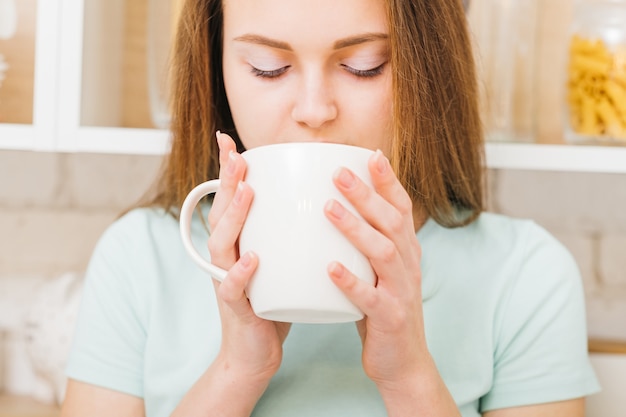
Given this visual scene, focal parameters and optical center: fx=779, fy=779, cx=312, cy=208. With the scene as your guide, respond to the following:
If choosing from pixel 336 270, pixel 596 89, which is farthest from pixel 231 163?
pixel 596 89

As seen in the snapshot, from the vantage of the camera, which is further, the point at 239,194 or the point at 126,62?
the point at 126,62

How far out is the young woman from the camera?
0.70 metres

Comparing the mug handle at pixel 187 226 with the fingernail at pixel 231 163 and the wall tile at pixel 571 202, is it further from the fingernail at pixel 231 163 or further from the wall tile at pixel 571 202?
the wall tile at pixel 571 202

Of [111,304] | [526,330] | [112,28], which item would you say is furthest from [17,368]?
[526,330]

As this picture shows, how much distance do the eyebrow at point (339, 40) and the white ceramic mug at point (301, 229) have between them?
17 cm

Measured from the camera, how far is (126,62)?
1.07 m

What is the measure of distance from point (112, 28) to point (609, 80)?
622 millimetres

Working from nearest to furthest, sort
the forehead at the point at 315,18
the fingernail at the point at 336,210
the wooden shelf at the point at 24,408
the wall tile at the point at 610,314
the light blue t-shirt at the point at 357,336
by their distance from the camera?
the fingernail at the point at 336,210 < the forehead at the point at 315,18 < the light blue t-shirt at the point at 357,336 < the wooden shelf at the point at 24,408 < the wall tile at the point at 610,314

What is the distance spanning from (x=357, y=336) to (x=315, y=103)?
0.88 ft

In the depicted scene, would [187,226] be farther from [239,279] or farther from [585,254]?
[585,254]

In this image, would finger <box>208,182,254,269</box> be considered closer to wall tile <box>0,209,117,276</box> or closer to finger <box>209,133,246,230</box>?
finger <box>209,133,246,230</box>

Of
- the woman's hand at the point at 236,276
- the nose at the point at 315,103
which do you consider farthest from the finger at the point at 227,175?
the nose at the point at 315,103

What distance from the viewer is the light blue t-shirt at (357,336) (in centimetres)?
81

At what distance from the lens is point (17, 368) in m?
1.24
